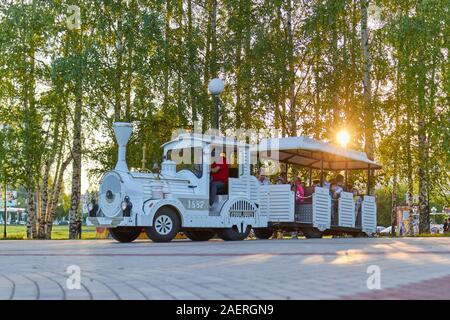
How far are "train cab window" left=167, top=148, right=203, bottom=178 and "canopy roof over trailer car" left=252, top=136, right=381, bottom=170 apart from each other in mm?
2434

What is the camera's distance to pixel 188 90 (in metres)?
29.0

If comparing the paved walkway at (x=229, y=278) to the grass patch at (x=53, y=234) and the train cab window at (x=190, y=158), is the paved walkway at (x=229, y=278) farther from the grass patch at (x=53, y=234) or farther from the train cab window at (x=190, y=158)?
the grass patch at (x=53, y=234)

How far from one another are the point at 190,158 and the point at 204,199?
130 centimetres

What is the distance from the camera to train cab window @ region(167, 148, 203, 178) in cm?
1858

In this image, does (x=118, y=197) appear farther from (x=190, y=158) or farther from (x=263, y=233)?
(x=263, y=233)

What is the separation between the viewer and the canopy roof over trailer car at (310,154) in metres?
21.0

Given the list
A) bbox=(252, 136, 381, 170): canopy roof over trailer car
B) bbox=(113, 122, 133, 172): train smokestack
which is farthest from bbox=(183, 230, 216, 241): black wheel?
bbox=(113, 122, 133, 172): train smokestack

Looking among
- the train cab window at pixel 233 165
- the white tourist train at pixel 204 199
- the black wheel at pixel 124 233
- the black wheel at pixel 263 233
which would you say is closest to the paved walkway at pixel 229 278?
the white tourist train at pixel 204 199

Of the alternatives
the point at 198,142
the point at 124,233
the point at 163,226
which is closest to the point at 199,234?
the point at 124,233

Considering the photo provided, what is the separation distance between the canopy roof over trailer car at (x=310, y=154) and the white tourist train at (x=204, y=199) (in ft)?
0.12

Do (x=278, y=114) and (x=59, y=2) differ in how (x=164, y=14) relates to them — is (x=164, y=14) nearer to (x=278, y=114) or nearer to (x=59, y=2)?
(x=59, y=2)

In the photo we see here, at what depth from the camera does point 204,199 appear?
18359 millimetres
